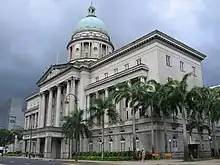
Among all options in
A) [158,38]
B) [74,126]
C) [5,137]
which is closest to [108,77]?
[158,38]

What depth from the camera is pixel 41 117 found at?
247 feet

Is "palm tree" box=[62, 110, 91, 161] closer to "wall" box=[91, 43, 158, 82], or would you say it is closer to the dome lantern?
"wall" box=[91, 43, 158, 82]

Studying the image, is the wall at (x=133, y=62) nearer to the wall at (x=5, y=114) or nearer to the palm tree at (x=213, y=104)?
the palm tree at (x=213, y=104)

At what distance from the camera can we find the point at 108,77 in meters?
57.0

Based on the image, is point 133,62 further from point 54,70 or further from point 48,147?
point 54,70

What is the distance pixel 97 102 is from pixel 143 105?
851cm

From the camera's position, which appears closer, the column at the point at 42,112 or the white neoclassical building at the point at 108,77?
the white neoclassical building at the point at 108,77

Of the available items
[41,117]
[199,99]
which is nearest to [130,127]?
[199,99]

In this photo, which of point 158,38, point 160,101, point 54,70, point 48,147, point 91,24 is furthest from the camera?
point 91,24

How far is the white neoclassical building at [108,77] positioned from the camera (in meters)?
48.5

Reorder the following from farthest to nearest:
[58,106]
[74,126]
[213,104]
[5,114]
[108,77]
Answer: [5,114] < [58,106] < [108,77] < [74,126] < [213,104]

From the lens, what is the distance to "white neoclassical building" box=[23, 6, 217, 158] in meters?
48.5

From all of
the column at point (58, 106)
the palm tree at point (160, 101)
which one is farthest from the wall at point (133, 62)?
the column at point (58, 106)

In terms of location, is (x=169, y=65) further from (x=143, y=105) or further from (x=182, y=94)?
(x=182, y=94)
